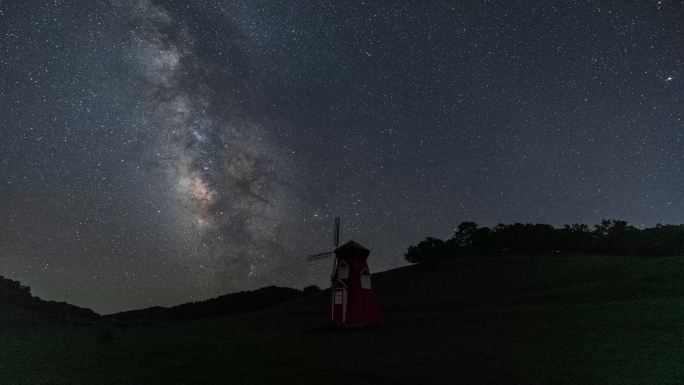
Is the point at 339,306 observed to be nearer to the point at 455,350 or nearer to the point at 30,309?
the point at 455,350

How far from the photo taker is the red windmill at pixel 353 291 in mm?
29281

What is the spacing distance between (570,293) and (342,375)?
76.3 feet

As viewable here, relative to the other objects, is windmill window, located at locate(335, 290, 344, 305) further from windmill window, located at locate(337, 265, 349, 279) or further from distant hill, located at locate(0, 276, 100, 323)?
distant hill, located at locate(0, 276, 100, 323)

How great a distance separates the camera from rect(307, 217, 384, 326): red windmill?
29281 millimetres

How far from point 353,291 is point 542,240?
45.7 meters

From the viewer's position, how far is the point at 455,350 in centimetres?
1975

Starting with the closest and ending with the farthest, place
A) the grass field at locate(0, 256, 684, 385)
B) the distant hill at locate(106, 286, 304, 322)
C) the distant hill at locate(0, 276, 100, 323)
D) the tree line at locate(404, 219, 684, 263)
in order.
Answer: the grass field at locate(0, 256, 684, 385)
the distant hill at locate(0, 276, 100, 323)
the tree line at locate(404, 219, 684, 263)
the distant hill at locate(106, 286, 304, 322)

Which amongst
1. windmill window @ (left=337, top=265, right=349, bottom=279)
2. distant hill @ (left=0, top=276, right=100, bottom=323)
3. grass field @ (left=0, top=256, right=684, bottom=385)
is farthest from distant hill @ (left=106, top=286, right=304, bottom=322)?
windmill window @ (left=337, top=265, right=349, bottom=279)

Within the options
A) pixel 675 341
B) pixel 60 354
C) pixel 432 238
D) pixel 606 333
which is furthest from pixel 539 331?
pixel 432 238

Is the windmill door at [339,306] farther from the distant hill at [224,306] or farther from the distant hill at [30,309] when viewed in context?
the distant hill at [224,306]

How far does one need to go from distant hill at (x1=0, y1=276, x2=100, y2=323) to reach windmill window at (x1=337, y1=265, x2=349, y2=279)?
34028 mm

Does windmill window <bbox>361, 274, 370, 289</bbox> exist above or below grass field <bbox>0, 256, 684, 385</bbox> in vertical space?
above

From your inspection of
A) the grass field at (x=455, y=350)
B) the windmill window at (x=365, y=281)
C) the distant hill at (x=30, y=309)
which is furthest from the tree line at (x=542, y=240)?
the distant hill at (x=30, y=309)

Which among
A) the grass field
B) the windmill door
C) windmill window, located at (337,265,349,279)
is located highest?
windmill window, located at (337,265,349,279)
